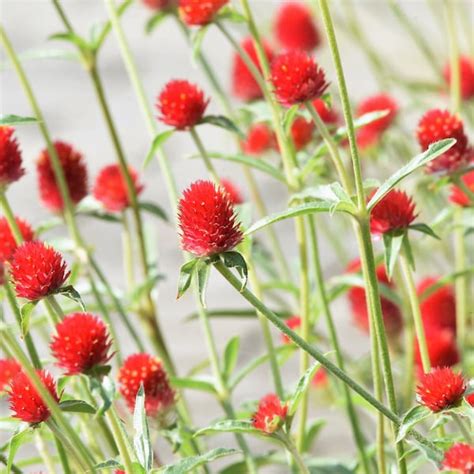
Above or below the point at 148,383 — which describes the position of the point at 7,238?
above

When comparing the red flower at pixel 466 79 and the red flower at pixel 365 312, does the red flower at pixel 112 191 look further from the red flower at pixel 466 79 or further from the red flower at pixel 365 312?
the red flower at pixel 466 79

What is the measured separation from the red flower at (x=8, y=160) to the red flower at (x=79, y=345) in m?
0.26

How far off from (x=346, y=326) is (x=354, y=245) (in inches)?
10.0

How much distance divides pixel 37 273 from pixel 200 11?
0.46 meters

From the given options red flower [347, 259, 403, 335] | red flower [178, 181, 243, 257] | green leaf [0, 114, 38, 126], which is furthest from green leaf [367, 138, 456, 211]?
red flower [347, 259, 403, 335]

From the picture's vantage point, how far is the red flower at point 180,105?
3.98 feet

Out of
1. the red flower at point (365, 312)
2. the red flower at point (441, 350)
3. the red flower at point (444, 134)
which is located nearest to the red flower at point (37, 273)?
the red flower at point (444, 134)

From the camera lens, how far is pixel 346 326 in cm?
269

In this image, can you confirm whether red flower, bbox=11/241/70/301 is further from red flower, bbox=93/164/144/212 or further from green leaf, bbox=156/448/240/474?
red flower, bbox=93/164/144/212

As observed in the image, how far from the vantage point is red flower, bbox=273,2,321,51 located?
1.96 metres

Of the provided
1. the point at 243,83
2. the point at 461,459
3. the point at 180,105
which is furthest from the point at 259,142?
the point at 461,459

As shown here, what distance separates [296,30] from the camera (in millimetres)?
1965

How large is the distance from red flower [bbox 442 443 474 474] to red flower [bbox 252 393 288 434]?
0.18 meters

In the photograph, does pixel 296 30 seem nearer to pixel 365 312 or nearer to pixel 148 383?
pixel 365 312
